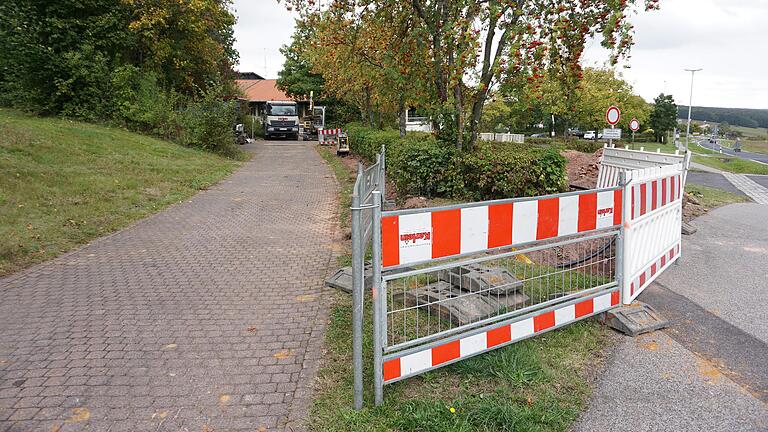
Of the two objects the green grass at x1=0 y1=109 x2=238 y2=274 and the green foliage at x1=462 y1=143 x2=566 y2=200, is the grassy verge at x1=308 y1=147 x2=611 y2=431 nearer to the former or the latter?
the green grass at x1=0 y1=109 x2=238 y2=274

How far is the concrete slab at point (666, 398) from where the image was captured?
124 inches

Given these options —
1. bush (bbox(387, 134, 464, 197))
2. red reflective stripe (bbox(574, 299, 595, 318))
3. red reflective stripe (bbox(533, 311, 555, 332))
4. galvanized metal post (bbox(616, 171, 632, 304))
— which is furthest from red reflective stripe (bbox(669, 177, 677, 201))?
bush (bbox(387, 134, 464, 197))

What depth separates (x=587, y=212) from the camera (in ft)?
14.1

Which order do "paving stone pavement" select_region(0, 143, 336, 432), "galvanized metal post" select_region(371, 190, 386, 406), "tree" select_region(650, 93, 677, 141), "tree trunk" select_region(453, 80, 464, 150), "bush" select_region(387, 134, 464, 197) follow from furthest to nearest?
"tree" select_region(650, 93, 677, 141) → "tree trunk" select_region(453, 80, 464, 150) → "bush" select_region(387, 134, 464, 197) → "paving stone pavement" select_region(0, 143, 336, 432) → "galvanized metal post" select_region(371, 190, 386, 406)

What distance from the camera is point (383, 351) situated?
3254mm

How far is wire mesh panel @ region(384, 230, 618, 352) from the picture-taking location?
4.05 m

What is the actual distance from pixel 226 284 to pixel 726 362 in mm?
4672

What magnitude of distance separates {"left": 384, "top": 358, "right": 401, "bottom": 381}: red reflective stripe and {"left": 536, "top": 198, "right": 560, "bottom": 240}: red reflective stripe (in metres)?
1.48

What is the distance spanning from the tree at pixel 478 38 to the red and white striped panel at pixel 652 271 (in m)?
3.68

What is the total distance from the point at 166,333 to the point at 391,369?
2223mm

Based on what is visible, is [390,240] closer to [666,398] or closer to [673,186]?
[666,398]

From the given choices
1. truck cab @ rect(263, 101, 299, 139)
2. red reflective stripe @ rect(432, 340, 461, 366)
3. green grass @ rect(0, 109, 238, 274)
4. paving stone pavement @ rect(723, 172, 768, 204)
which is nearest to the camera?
red reflective stripe @ rect(432, 340, 461, 366)

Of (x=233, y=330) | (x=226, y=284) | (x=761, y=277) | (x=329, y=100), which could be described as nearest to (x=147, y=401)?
(x=233, y=330)

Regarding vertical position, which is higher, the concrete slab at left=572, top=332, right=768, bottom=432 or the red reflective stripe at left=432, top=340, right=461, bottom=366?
the red reflective stripe at left=432, top=340, right=461, bottom=366
